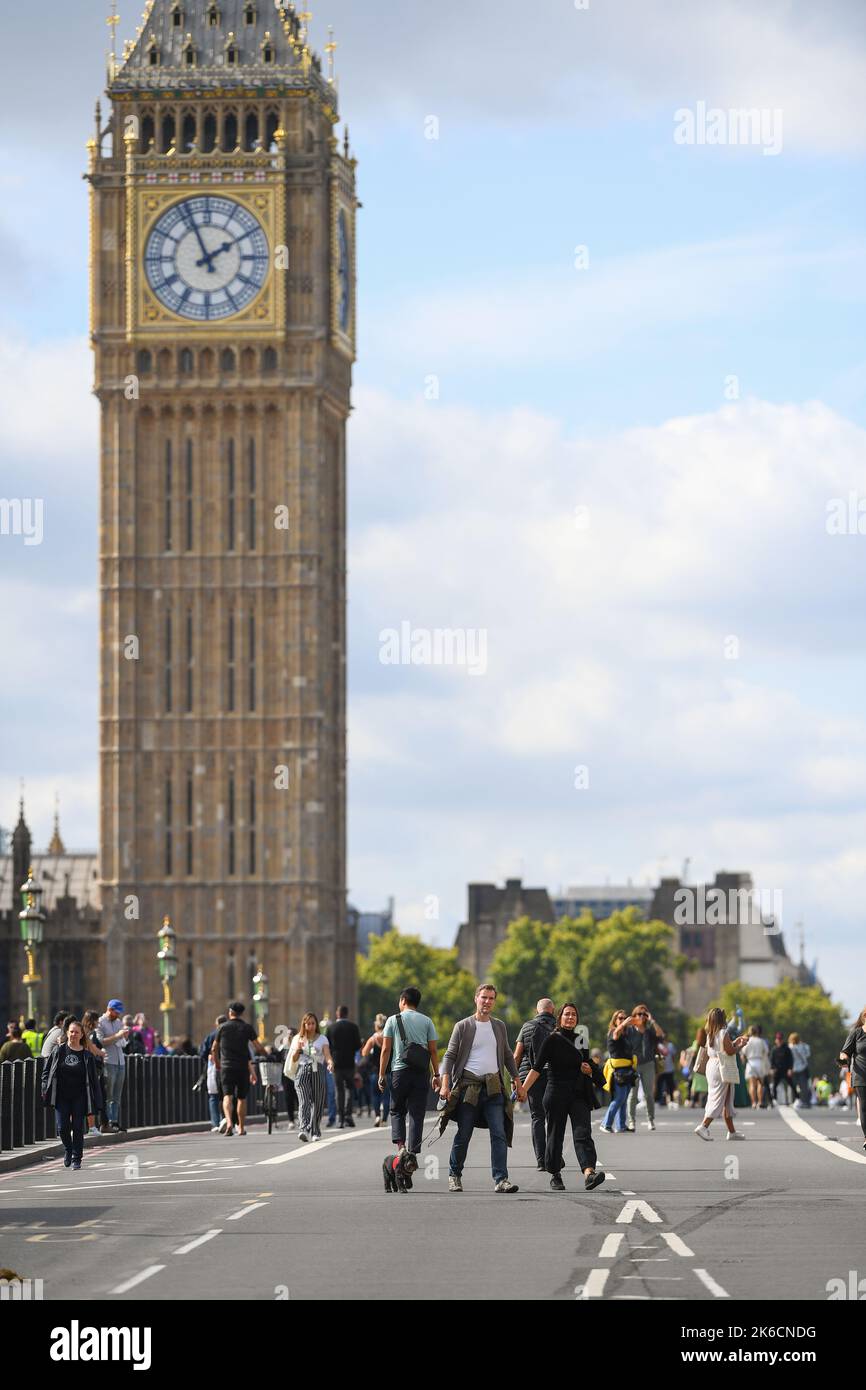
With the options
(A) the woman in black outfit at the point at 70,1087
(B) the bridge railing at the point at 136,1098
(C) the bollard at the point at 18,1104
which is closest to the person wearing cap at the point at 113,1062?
(B) the bridge railing at the point at 136,1098

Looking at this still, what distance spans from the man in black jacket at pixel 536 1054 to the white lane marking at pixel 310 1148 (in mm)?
3711

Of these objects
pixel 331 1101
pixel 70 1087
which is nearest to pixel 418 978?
pixel 331 1101

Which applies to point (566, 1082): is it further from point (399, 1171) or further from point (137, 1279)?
point (137, 1279)

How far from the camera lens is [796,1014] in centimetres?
16500

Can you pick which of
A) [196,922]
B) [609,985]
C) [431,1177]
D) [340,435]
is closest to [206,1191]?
[431,1177]

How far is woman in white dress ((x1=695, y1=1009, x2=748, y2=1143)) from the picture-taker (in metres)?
37.4

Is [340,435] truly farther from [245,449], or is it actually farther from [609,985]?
[609,985]

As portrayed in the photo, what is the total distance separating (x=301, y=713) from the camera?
9944 centimetres

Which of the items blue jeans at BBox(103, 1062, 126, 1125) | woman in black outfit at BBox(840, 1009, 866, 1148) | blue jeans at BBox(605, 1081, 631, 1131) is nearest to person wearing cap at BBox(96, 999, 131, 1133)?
blue jeans at BBox(103, 1062, 126, 1125)

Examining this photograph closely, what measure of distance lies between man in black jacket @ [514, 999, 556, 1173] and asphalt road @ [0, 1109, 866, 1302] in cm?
50

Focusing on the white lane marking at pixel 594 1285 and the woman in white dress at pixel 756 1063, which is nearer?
the white lane marking at pixel 594 1285

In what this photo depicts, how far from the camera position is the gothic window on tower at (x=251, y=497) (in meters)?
99.9

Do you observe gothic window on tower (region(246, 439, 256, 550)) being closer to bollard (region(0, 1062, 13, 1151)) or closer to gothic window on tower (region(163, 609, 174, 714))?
gothic window on tower (region(163, 609, 174, 714))

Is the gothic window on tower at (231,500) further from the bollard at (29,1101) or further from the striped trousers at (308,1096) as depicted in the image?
the bollard at (29,1101)
